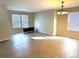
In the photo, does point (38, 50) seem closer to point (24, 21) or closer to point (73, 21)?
point (73, 21)

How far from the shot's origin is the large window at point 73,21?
644 cm

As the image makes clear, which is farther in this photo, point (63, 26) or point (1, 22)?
point (63, 26)

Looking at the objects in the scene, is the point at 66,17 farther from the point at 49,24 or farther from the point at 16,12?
the point at 16,12

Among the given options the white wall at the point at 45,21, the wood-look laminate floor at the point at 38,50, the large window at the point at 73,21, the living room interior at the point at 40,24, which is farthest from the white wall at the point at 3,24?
the large window at the point at 73,21

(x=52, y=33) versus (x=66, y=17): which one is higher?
(x=66, y=17)

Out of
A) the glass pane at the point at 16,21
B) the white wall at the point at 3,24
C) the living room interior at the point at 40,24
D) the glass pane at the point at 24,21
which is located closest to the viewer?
the living room interior at the point at 40,24

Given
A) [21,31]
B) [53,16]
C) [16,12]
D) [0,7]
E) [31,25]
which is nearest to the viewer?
[0,7]

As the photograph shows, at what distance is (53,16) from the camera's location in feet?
25.4

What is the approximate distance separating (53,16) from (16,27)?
399 cm

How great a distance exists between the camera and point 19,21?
9391 millimetres

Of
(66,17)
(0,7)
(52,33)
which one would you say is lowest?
(52,33)

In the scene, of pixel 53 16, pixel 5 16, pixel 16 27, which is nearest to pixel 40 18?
pixel 53 16

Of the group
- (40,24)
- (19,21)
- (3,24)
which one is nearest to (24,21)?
(19,21)

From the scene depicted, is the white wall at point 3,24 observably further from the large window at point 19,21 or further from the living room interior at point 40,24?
the large window at point 19,21
